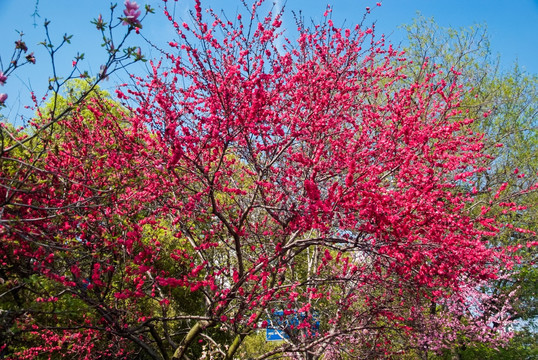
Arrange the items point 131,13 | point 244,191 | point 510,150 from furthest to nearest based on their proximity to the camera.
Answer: point 510,150 → point 244,191 → point 131,13

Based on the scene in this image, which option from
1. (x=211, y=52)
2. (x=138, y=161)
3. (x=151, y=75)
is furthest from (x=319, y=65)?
(x=138, y=161)

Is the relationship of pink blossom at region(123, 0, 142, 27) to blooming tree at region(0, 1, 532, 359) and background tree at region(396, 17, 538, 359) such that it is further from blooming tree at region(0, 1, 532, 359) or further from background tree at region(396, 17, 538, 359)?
background tree at region(396, 17, 538, 359)

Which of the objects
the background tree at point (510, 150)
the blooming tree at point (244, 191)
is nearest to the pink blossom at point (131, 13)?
the blooming tree at point (244, 191)

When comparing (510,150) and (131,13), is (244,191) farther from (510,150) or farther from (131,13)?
(510,150)

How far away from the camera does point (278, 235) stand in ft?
20.9

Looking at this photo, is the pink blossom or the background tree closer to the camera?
the pink blossom

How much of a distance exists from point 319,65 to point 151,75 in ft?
9.90

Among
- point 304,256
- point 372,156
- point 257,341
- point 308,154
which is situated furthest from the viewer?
point 257,341

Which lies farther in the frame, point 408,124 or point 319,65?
point 319,65

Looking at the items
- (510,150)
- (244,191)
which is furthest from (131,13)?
(510,150)

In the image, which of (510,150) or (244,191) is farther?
(510,150)

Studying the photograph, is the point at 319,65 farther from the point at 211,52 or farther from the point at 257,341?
the point at 257,341

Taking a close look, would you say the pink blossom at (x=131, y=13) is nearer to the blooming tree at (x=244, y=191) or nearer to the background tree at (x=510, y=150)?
the blooming tree at (x=244, y=191)

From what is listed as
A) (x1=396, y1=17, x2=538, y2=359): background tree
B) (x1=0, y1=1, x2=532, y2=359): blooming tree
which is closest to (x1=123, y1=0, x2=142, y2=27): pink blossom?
(x1=0, y1=1, x2=532, y2=359): blooming tree
